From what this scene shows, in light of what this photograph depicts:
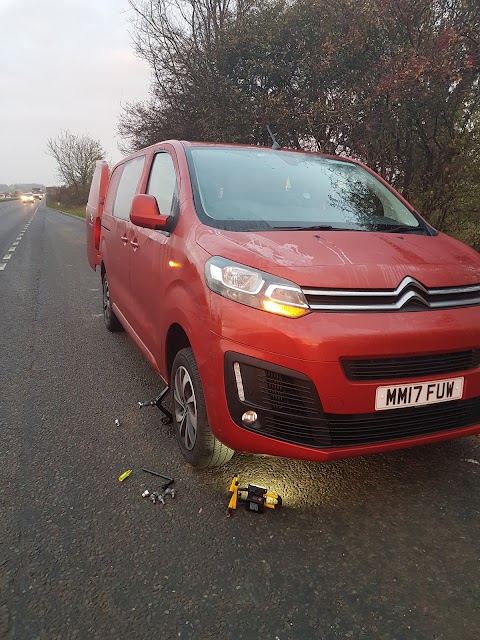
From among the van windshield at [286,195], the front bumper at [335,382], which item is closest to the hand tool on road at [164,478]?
the front bumper at [335,382]

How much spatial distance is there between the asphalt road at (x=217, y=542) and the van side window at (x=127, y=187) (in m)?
1.75

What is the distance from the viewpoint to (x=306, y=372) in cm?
207

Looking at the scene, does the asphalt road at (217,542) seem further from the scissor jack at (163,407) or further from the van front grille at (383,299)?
the van front grille at (383,299)

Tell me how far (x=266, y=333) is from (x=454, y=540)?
125cm

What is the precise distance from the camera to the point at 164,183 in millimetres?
3328

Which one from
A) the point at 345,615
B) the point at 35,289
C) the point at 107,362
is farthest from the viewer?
the point at 35,289

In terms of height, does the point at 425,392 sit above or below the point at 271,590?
above

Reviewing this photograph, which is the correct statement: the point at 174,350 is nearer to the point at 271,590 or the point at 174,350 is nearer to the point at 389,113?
the point at 271,590

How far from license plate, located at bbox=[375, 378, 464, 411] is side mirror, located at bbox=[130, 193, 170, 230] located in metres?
1.55

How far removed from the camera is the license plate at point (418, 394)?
213 centimetres

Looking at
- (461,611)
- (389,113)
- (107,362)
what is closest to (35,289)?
(107,362)

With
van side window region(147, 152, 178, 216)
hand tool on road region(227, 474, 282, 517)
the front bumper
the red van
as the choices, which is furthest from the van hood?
hand tool on road region(227, 474, 282, 517)

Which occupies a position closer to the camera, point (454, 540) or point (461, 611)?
point (461, 611)

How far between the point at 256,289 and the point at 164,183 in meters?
1.50
